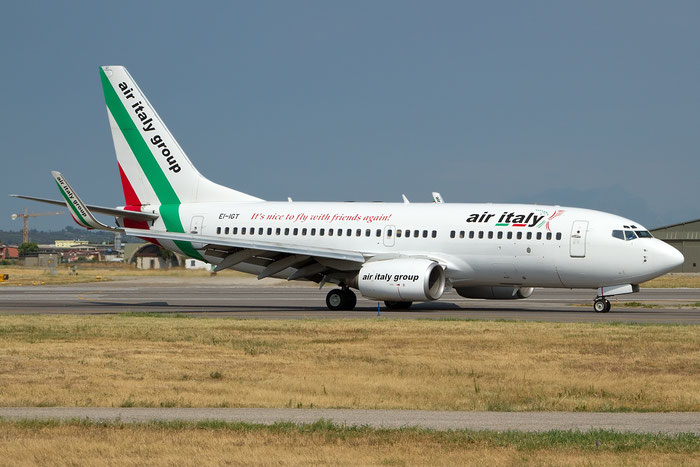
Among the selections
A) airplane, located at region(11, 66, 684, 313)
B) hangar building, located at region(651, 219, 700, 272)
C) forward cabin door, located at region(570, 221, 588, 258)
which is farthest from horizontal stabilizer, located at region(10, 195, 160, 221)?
hangar building, located at region(651, 219, 700, 272)

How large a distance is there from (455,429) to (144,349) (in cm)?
1173

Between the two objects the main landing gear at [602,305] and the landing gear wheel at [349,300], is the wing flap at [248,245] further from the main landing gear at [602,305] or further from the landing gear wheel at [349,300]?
the main landing gear at [602,305]

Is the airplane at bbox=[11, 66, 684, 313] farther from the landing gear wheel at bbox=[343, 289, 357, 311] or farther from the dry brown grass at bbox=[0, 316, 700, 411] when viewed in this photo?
the dry brown grass at bbox=[0, 316, 700, 411]

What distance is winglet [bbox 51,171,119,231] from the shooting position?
1525 inches

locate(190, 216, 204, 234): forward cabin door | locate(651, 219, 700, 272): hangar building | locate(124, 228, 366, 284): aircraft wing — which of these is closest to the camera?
locate(124, 228, 366, 284): aircraft wing

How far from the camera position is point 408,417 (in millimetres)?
14742

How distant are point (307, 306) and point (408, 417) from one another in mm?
27910

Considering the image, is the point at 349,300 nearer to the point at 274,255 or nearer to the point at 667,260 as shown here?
the point at 274,255

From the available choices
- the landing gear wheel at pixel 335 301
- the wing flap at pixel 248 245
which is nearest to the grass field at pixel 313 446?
the wing flap at pixel 248 245

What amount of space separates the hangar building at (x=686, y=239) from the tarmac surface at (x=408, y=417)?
97145 millimetres

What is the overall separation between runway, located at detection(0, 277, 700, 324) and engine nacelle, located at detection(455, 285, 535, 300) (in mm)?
534

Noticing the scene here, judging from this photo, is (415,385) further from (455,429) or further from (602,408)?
(455,429)

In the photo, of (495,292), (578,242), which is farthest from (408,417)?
(495,292)

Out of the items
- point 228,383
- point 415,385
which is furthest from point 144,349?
point 415,385
